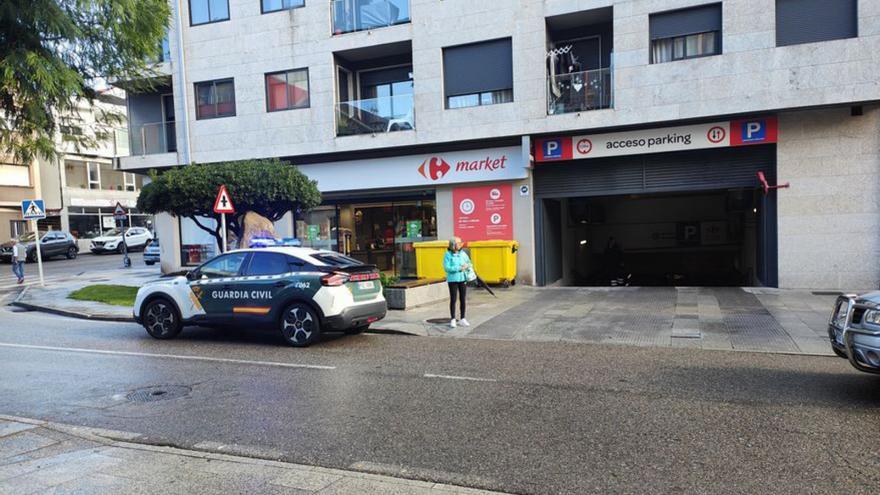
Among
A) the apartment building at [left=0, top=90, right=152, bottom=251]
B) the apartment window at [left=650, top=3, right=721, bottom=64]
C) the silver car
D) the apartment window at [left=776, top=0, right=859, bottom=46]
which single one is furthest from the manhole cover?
the apartment building at [left=0, top=90, right=152, bottom=251]

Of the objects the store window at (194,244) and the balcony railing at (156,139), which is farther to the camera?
the store window at (194,244)

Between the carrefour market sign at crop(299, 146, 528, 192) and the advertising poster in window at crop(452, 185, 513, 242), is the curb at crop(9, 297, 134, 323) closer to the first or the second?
the carrefour market sign at crop(299, 146, 528, 192)

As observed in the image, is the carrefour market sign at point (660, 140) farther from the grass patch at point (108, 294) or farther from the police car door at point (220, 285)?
the grass patch at point (108, 294)

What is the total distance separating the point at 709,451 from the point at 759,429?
80cm

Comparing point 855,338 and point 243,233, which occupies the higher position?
point 243,233

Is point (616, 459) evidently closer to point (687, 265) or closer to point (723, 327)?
point (723, 327)

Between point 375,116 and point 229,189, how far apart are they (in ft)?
19.1

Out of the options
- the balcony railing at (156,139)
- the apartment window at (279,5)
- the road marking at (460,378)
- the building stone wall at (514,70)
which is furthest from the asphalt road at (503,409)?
the balcony railing at (156,139)

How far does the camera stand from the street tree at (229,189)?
13.6 meters

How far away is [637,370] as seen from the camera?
7082 mm

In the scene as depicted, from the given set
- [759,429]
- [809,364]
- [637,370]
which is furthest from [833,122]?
[759,429]

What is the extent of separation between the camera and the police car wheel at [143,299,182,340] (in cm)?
996

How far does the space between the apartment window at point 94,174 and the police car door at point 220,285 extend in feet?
132

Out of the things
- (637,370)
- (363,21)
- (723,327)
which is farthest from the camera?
(363,21)
